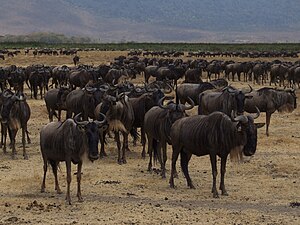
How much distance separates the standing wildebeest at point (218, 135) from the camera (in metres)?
12.3

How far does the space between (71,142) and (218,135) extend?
299cm

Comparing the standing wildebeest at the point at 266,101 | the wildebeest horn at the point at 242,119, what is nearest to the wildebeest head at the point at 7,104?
the wildebeest horn at the point at 242,119

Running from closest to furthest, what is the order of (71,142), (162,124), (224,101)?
(71,142) → (162,124) → (224,101)

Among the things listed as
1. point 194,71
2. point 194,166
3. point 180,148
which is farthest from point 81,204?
point 194,71

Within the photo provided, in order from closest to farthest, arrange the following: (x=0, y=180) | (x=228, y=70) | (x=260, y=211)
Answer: (x=260, y=211)
(x=0, y=180)
(x=228, y=70)

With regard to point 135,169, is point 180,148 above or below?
above

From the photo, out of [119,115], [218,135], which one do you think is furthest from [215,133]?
[119,115]

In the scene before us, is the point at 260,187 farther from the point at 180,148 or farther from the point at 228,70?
the point at 228,70

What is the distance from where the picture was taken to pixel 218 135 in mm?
12430

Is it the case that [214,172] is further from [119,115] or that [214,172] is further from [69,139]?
[119,115]

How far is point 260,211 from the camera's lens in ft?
38.3

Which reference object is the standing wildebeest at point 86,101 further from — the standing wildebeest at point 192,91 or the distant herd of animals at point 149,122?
the standing wildebeest at point 192,91

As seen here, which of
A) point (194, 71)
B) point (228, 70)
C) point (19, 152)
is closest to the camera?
point (19, 152)

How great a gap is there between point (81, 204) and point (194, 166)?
4.70 metres
